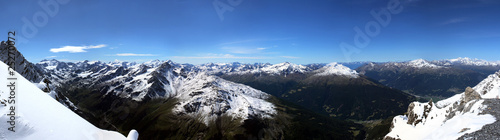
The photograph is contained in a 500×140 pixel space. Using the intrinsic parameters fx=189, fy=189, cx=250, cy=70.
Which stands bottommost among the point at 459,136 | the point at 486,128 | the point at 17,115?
the point at 459,136

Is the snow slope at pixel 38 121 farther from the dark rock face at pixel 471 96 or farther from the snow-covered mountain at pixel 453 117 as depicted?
the dark rock face at pixel 471 96

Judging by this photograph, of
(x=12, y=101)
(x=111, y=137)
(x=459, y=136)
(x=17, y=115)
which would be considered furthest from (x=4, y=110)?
(x=459, y=136)

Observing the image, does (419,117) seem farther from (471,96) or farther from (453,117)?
(453,117)

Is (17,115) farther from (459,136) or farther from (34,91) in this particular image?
(459,136)

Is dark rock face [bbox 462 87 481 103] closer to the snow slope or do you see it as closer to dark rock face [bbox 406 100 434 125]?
dark rock face [bbox 406 100 434 125]

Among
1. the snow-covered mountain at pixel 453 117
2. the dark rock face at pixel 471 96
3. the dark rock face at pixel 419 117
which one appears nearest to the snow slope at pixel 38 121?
the snow-covered mountain at pixel 453 117

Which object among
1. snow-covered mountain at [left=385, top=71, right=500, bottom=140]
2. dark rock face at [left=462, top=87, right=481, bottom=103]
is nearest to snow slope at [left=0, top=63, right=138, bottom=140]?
snow-covered mountain at [left=385, top=71, right=500, bottom=140]

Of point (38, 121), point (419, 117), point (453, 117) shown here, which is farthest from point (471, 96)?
point (38, 121)
